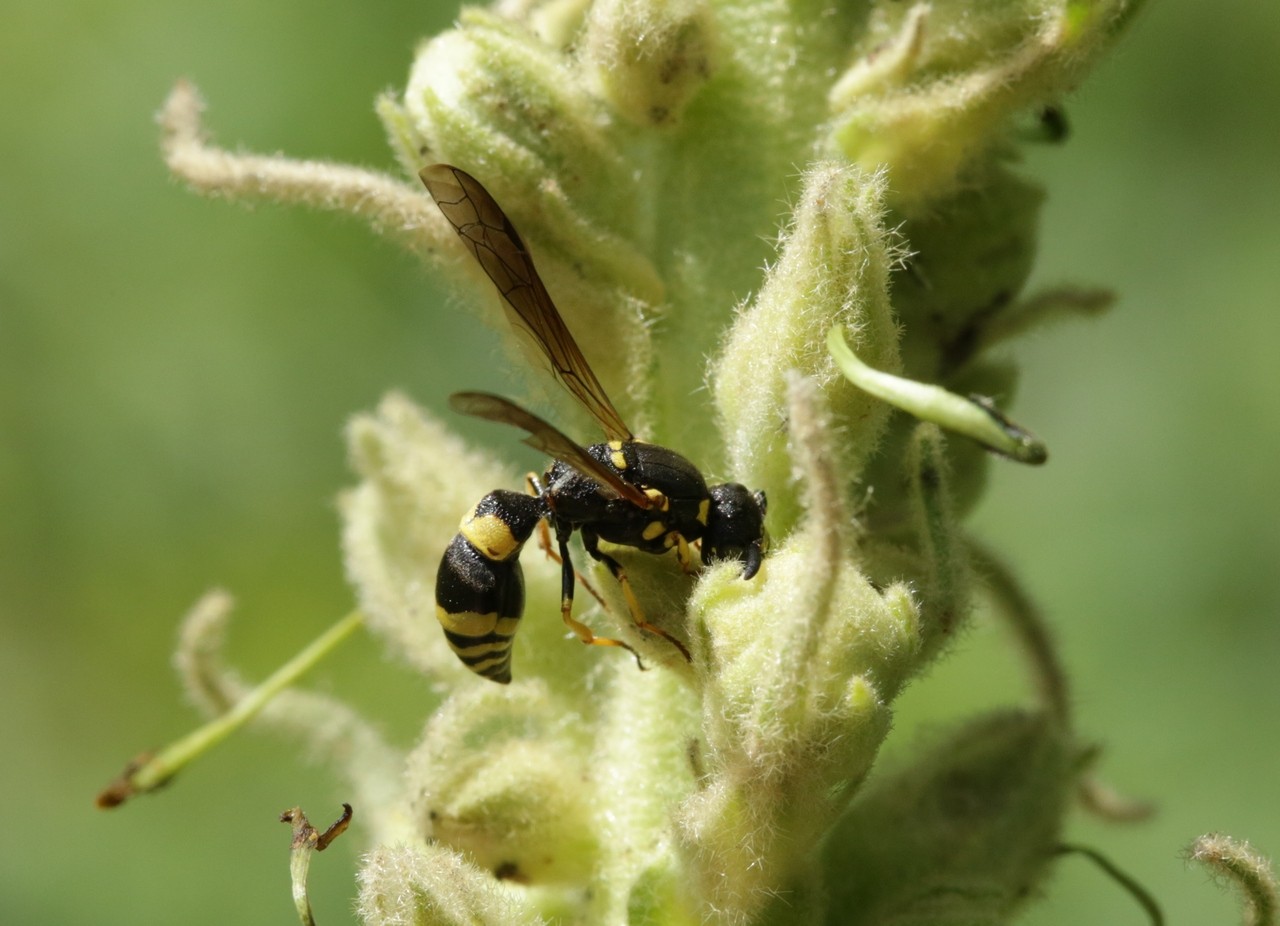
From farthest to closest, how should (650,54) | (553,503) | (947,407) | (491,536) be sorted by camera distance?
(553,503)
(491,536)
(650,54)
(947,407)

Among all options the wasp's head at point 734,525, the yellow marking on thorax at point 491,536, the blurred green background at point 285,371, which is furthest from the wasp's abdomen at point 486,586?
the blurred green background at point 285,371

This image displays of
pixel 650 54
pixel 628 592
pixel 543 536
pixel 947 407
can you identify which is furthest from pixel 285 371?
pixel 947 407

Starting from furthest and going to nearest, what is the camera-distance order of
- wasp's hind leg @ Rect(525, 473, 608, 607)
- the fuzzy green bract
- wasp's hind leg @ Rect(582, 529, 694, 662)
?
1. wasp's hind leg @ Rect(525, 473, 608, 607)
2. wasp's hind leg @ Rect(582, 529, 694, 662)
3. the fuzzy green bract

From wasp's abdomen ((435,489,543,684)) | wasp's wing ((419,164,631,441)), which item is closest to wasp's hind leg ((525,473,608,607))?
wasp's abdomen ((435,489,543,684))

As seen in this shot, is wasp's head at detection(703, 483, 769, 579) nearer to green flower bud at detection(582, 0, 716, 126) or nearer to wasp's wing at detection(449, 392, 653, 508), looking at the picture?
Result: wasp's wing at detection(449, 392, 653, 508)

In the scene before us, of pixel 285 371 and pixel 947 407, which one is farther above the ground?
pixel 285 371

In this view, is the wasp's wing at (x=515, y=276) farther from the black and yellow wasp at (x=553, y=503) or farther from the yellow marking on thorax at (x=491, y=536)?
the yellow marking on thorax at (x=491, y=536)

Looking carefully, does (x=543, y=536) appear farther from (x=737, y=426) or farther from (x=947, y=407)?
(x=947, y=407)

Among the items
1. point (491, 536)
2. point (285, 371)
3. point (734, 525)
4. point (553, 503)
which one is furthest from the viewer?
point (285, 371)
